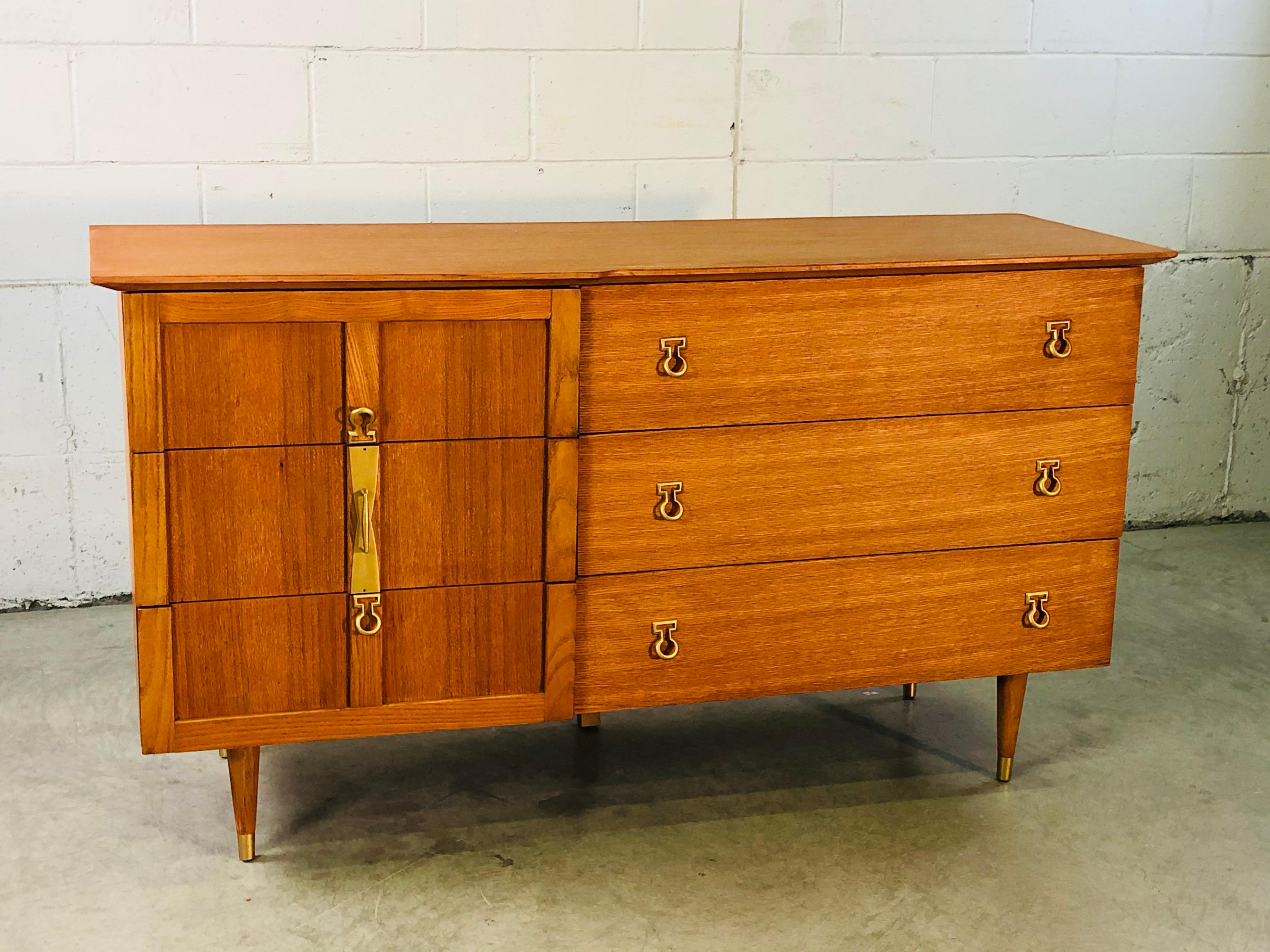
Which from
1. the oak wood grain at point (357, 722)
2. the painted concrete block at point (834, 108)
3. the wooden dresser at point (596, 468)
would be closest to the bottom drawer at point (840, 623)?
the wooden dresser at point (596, 468)

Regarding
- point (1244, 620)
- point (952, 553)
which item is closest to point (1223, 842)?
point (952, 553)

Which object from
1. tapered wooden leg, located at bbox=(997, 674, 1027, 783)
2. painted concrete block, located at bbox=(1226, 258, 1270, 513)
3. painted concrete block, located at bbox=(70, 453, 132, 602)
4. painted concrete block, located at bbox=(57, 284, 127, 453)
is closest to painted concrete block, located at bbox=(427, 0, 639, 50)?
painted concrete block, located at bbox=(57, 284, 127, 453)

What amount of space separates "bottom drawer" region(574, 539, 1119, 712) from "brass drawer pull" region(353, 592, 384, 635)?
11.9 inches

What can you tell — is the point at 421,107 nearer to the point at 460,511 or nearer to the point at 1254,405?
the point at 460,511

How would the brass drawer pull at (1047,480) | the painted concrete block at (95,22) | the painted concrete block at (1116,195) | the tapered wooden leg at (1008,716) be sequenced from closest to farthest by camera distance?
the brass drawer pull at (1047,480) → the tapered wooden leg at (1008,716) → the painted concrete block at (95,22) → the painted concrete block at (1116,195)

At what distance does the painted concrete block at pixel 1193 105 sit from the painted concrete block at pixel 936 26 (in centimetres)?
33

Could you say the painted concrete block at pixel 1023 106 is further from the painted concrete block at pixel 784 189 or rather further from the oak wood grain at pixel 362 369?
the oak wood grain at pixel 362 369

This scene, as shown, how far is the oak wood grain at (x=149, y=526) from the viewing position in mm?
1948

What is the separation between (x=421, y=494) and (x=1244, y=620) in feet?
6.82

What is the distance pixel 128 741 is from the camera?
8.54 feet

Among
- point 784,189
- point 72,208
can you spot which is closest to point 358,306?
point 72,208

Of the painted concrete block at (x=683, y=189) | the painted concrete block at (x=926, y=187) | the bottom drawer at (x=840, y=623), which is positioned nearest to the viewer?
the bottom drawer at (x=840, y=623)

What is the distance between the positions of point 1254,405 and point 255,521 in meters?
2.85

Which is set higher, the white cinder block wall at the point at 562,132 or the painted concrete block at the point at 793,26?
the painted concrete block at the point at 793,26
